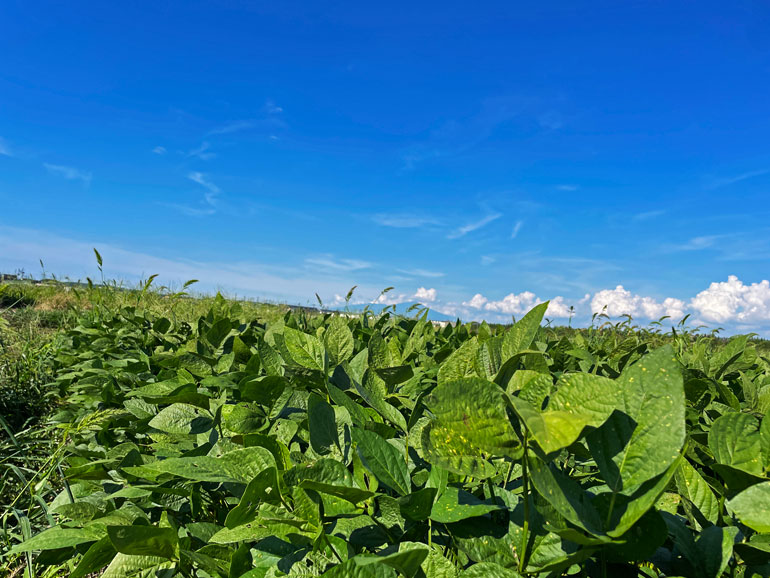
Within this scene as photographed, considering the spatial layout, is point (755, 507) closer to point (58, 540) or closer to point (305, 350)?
point (305, 350)

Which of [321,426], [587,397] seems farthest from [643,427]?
[321,426]

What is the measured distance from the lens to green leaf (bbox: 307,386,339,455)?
3.48 feet

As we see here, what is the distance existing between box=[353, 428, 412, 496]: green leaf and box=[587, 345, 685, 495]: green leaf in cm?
34

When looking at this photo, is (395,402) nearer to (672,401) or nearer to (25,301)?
(672,401)

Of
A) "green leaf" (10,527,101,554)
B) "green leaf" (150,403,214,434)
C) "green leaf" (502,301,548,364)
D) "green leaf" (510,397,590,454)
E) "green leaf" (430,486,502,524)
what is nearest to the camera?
"green leaf" (510,397,590,454)

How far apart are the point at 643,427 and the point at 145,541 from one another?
95 cm

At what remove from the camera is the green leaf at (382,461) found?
0.86 metres

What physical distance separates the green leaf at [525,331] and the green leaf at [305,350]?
0.62 m

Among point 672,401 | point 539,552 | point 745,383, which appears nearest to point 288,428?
point 539,552

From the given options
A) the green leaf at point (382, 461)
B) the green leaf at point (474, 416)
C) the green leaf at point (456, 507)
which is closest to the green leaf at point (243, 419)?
the green leaf at point (382, 461)

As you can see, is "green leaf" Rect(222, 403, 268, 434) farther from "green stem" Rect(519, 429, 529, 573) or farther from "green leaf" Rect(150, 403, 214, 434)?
"green stem" Rect(519, 429, 529, 573)

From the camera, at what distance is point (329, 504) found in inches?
35.5

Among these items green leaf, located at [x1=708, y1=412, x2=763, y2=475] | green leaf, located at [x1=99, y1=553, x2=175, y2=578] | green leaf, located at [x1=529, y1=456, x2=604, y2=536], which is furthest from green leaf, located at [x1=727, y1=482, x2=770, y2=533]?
green leaf, located at [x1=99, y1=553, x2=175, y2=578]

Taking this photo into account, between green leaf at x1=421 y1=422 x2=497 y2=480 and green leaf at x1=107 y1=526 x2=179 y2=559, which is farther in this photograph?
green leaf at x1=107 y1=526 x2=179 y2=559
